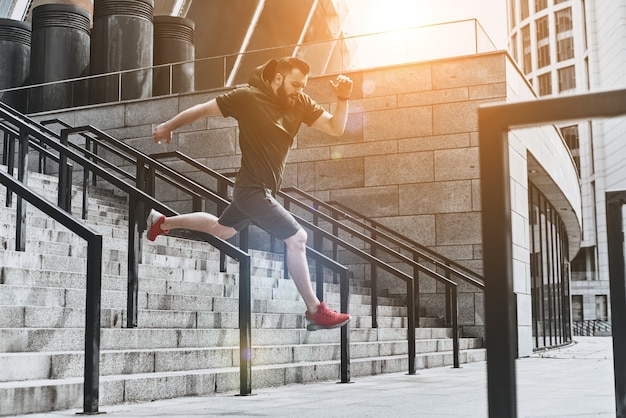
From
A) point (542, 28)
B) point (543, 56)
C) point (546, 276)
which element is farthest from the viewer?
point (542, 28)

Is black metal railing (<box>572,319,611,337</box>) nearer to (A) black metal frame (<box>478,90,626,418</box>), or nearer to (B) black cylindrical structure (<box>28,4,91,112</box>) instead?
(B) black cylindrical structure (<box>28,4,91,112</box>)

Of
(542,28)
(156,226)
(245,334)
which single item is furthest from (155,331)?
(542,28)

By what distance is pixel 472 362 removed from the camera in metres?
11.7

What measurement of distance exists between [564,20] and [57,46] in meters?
65.7

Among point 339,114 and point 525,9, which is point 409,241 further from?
point 525,9

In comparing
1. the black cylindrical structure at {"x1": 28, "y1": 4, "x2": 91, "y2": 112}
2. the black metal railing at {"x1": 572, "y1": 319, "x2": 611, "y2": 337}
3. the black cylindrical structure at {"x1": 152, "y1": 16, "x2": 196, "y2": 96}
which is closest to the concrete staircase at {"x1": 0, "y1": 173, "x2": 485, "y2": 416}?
the black cylindrical structure at {"x1": 28, "y1": 4, "x2": 91, "y2": 112}

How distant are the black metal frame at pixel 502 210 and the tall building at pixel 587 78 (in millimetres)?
62076

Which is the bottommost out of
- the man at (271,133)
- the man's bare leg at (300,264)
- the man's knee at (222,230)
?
the man's bare leg at (300,264)

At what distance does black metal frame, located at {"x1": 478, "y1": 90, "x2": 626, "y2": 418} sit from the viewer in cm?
182

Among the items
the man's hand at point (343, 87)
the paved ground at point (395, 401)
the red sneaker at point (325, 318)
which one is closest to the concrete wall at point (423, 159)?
the paved ground at point (395, 401)

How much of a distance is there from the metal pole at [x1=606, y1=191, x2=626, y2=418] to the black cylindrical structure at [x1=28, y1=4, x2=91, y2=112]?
1598 centimetres

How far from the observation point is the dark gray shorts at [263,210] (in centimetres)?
532

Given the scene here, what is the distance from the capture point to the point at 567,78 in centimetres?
7594

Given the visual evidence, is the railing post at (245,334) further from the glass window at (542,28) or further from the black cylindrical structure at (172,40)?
the glass window at (542,28)
